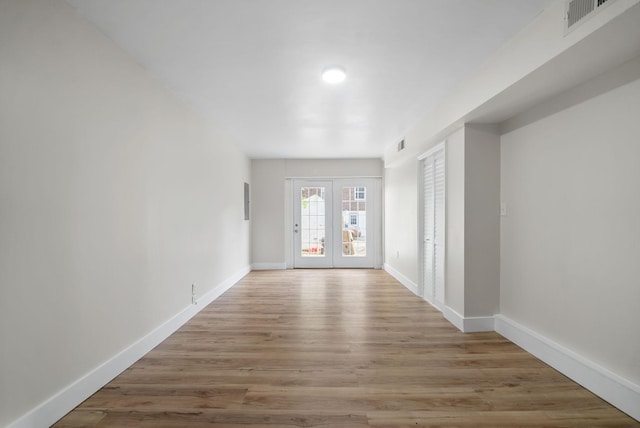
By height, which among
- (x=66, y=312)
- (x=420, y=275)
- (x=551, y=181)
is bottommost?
(x=420, y=275)

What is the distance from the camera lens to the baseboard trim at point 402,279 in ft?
15.7

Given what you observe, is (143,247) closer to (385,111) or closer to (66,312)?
(66,312)

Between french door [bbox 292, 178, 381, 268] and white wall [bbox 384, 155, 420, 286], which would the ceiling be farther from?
french door [bbox 292, 178, 381, 268]

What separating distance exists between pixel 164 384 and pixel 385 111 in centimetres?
340

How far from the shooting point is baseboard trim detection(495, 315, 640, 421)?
186 centimetres

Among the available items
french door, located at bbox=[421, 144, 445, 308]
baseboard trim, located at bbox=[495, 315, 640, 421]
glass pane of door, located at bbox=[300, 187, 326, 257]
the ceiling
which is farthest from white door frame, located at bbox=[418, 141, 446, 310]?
glass pane of door, located at bbox=[300, 187, 326, 257]

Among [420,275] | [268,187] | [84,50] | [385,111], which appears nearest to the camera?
[84,50]

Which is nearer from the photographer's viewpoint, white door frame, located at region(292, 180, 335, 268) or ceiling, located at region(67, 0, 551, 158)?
ceiling, located at region(67, 0, 551, 158)

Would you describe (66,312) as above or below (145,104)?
below

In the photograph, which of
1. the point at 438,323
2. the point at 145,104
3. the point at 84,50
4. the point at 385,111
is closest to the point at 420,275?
the point at 438,323

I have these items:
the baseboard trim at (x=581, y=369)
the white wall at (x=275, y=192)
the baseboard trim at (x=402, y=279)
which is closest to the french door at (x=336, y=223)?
the white wall at (x=275, y=192)

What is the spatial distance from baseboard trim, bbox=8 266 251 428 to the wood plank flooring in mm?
54

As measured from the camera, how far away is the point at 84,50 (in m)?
2.01

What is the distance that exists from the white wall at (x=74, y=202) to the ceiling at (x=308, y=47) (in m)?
0.33
